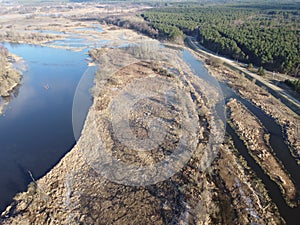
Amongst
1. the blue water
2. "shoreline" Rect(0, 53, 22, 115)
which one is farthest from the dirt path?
"shoreline" Rect(0, 53, 22, 115)

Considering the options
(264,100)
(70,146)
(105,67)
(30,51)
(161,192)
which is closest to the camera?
(161,192)

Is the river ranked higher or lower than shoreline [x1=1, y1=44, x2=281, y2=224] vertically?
lower

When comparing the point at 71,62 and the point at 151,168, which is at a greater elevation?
the point at 151,168

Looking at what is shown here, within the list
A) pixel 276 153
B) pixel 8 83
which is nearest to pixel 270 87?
pixel 276 153

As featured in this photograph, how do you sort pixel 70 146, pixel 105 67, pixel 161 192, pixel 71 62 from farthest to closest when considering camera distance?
1. pixel 71 62
2. pixel 105 67
3. pixel 70 146
4. pixel 161 192

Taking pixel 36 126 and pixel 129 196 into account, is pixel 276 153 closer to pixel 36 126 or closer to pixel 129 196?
pixel 129 196

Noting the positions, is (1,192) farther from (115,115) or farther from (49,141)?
(115,115)

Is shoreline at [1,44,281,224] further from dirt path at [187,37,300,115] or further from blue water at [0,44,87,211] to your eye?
dirt path at [187,37,300,115]

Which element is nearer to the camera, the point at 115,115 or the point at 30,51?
the point at 115,115

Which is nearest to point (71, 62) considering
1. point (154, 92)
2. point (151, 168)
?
point (154, 92)
